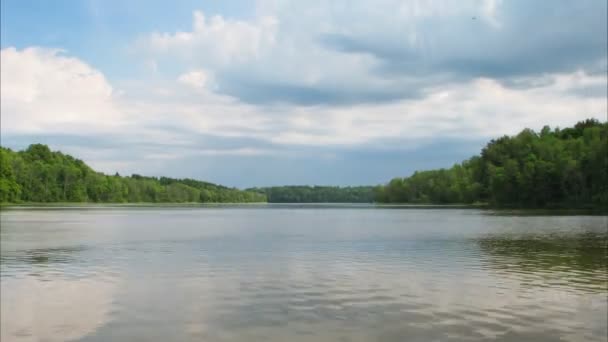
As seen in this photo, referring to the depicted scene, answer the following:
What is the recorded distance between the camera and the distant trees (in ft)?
352

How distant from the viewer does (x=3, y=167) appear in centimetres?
14362

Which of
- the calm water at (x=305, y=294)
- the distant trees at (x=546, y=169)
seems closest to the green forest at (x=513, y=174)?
the distant trees at (x=546, y=169)

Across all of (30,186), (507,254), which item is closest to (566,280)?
(507,254)

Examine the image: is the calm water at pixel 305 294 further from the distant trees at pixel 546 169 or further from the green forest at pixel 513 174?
the green forest at pixel 513 174

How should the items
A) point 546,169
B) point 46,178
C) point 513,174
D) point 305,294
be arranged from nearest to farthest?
point 305,294, point 546,169, point 513,174, point 46,178

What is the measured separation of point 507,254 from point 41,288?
21.1 meters

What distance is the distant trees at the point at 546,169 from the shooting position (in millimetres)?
107250

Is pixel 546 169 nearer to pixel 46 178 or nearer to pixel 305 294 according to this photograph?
pixel 305 294

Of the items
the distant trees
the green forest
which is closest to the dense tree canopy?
the green forest

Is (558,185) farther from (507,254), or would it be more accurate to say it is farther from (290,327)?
(290,327)

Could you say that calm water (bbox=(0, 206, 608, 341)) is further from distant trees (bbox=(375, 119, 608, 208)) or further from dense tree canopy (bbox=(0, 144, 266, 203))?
dense tree canopy (bbox=(0, 144, 266, 203))

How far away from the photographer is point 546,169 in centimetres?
11425

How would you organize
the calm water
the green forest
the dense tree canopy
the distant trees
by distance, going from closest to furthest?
1. the calm water
2. the distant trees
3. the green forest
4. the dense tree canopy

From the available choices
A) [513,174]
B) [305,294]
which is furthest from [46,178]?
[305,294]
